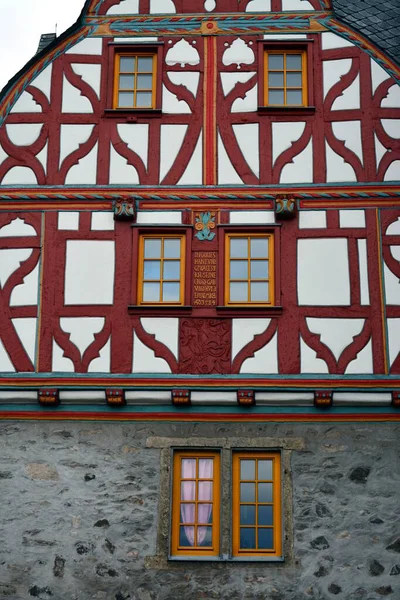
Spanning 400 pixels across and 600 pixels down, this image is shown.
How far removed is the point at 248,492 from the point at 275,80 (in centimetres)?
583

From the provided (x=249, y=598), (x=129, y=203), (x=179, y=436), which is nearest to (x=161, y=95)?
(x=129, y=203)

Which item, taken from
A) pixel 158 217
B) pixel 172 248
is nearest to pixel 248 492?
pixel 172 248

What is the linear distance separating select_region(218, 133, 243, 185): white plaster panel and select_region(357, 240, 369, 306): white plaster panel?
1839mm

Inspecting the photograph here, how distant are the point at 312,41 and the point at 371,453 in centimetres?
593

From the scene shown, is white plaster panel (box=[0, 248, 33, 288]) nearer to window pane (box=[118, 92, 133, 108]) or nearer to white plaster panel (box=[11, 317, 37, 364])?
white plaster panel (box=[11, 317, 37, 364])

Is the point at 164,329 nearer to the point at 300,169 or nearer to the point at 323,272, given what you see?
the point at 323,272

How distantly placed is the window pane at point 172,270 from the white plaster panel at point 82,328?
41.2 inches

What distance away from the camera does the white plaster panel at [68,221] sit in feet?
57.8

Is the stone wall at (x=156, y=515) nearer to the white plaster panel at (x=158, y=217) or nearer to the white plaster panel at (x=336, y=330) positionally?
the white plaster panel at (x=336, y=330)

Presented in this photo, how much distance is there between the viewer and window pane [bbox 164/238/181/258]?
17484 millimetres

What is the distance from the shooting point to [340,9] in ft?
68.0

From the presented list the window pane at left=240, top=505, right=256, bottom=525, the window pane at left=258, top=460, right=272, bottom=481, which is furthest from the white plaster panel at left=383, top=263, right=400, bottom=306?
the window pane at left=240, top=505, right=256, bottom=525

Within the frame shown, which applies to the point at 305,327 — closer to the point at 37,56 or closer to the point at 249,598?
the point at 249,598

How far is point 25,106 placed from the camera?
18328mm
